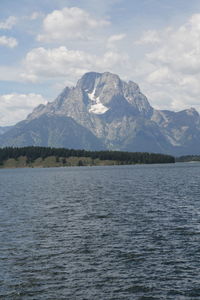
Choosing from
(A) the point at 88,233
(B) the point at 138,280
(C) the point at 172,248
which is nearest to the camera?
(B) the point at 138,280

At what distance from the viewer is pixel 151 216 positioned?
230 feet

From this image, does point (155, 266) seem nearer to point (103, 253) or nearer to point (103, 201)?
point (103, 253)

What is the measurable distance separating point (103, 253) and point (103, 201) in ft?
168

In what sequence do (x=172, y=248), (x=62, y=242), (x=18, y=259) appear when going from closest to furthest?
(x=18, y=259) < (x=172, y=248) < (x=62, y=242)

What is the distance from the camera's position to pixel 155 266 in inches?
1571

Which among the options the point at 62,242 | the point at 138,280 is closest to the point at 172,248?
the point at 138,280

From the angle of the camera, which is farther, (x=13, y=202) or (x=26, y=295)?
(x=13, y=202)

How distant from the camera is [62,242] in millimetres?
51969

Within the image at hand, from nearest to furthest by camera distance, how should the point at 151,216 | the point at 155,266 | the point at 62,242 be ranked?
the point at 155,266 → the point at 62,242 → the point at 151,216

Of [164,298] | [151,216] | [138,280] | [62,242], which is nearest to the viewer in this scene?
[164,298]

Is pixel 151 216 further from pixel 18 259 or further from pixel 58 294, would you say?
pixel 58 294

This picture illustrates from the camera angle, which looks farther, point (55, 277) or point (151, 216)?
point (151, 216)

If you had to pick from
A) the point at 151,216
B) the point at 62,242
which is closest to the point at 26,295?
the point at 62,242

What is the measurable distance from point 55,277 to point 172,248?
17.3m
